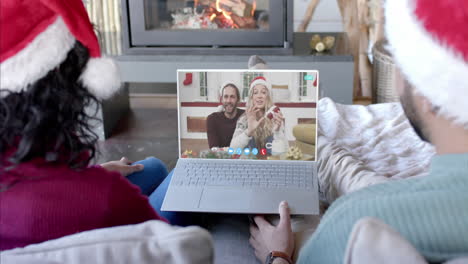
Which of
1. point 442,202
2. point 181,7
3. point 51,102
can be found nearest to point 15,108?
point 51,102

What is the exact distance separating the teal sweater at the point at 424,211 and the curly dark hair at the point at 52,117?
1.41 ft

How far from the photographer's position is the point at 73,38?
2.78 ft

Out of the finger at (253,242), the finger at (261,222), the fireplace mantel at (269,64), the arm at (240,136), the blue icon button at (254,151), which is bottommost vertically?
the finger at (253,242)

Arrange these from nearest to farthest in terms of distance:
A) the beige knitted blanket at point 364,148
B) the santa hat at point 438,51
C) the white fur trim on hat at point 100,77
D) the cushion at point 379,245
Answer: the cushion at point 379,245
the santa hat at point 438,51
the white fur trim on hat at point 100,77
the beige knitted blanket at point 364,148

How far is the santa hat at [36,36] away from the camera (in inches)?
30.7

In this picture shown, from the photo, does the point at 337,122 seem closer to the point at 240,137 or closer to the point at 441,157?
the point at 240,137

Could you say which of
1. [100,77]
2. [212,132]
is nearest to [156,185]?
[212,132]

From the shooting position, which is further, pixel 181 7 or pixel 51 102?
pixel 181 7

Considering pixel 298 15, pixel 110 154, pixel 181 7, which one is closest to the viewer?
pixel 110 154

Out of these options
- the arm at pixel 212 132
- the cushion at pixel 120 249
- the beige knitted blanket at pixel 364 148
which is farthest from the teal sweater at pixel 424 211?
the arm at pixel 212 132

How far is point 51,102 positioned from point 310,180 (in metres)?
0.72

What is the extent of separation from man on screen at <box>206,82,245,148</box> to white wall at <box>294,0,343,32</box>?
2.44 m

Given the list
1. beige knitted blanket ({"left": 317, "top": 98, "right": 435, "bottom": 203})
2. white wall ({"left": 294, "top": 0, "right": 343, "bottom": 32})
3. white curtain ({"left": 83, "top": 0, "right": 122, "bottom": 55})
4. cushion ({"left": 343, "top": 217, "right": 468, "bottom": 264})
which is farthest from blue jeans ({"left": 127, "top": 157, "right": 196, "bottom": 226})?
white wall ({"left": 294, "top": 0, "right": 343, "bottom": 32})

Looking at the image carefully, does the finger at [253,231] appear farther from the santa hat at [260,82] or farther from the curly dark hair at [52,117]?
the curly dark hair at [52,117]
